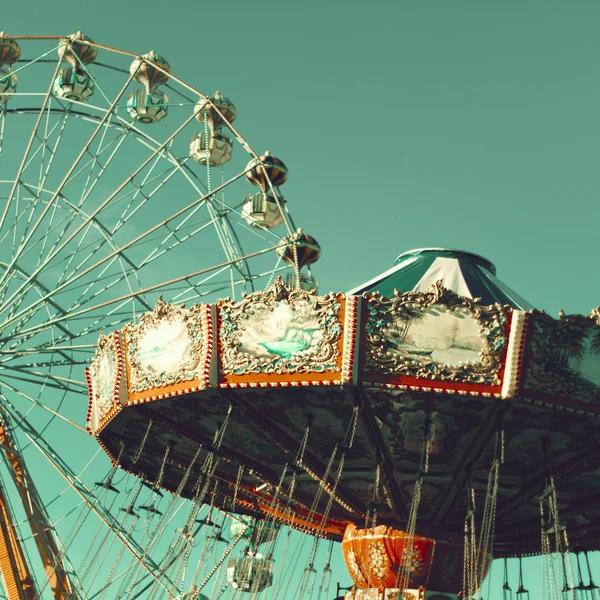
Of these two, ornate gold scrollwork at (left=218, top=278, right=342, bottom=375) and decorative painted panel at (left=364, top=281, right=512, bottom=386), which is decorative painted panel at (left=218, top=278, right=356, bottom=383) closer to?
ornate gold scrollwork at (left=218, top=278, right=342, bottom=375)

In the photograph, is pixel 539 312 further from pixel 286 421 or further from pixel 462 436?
pixel 286 421

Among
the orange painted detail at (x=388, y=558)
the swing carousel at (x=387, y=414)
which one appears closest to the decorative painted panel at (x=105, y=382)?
the swing carousel at (x=387, y=414)

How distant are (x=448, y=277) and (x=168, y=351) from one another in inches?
160

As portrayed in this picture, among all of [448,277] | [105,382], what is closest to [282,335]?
[448,277]

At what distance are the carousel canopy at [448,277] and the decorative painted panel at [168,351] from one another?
2.42 m

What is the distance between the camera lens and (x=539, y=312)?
1282 centimetres

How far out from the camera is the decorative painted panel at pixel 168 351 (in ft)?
45.1

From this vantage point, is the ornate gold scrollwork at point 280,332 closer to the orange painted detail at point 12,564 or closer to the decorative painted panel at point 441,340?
the decorative painted panel at point 441,340

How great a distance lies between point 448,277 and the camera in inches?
599

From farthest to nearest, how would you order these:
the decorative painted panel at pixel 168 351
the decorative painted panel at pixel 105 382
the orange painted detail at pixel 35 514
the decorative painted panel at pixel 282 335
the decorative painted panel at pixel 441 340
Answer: the orange painted detail at pixel 35 514 → the decorative painted panel at pixel 105 382 → the decorative painted panel at pixel 168 351 → the decorative painted panel at pixel 282 335 → the decorative painted panel at pixel 441 340

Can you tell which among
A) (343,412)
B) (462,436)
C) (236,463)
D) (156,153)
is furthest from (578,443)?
(156,153)

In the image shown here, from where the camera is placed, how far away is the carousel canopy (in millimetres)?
14953

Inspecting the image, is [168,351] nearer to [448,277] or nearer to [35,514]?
[448,277]

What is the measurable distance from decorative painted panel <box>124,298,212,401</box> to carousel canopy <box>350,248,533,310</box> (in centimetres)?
242
